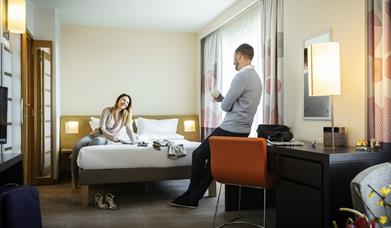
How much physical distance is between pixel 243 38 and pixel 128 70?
94.5 inches

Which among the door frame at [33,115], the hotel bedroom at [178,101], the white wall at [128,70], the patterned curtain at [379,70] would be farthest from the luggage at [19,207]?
the white wall at [128,70]

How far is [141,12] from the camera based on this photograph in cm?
538

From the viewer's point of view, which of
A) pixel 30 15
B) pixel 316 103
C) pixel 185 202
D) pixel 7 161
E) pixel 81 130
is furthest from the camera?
pixel 81 130

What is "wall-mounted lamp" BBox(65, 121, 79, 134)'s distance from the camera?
5.84 meters

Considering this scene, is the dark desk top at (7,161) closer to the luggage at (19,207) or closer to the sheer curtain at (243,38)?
the luggage at (19,207)

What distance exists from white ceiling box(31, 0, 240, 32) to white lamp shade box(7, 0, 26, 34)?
1.70 m

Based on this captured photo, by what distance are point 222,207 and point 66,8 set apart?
11.7ft

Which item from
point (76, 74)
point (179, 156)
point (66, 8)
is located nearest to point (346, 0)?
point (179, 156)

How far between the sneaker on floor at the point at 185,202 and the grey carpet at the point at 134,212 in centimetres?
7

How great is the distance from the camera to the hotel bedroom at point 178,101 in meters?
2.43

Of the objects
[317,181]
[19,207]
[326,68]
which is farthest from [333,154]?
[19,207]

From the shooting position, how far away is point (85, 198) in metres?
3.74

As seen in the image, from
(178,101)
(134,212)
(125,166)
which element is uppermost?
(178,101)

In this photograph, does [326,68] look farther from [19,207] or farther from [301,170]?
[19,207]
